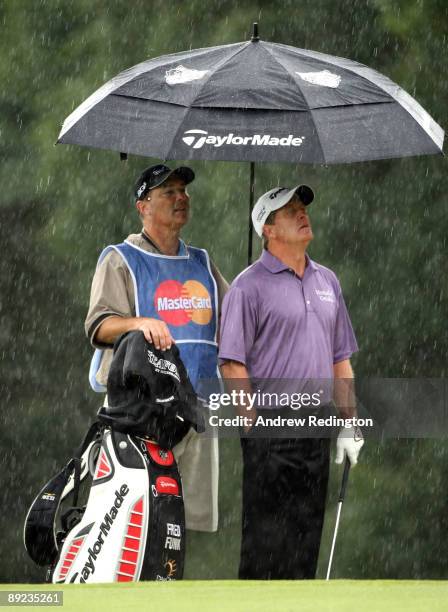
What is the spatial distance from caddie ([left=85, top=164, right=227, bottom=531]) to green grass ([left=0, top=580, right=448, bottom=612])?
120 cm

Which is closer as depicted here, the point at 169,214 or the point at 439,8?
the point at 169,214

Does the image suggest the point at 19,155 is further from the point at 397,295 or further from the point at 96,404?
the point at 397,295

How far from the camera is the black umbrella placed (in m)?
4.41

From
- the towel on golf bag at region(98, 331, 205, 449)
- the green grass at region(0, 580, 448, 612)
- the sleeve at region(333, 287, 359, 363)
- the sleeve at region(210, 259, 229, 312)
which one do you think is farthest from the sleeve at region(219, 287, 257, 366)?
the green grass at region(0, 580, 448, 612)

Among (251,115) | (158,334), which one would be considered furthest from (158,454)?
(251,115)

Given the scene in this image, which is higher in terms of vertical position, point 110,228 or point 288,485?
point 110,228

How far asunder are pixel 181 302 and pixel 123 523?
2.31ft

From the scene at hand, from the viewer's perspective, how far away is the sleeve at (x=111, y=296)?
4492mm

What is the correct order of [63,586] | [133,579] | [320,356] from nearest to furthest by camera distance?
[63,586] → [133,579] → [320,356]

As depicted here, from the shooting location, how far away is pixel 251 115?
448cm

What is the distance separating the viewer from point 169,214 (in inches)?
181

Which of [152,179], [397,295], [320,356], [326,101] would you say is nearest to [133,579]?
[320,356]

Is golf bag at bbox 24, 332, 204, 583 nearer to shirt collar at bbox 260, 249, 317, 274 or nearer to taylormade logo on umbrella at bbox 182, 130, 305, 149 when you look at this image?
shirt collar at bbox 260, 249, 317, 274

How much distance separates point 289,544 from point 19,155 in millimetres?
3407
